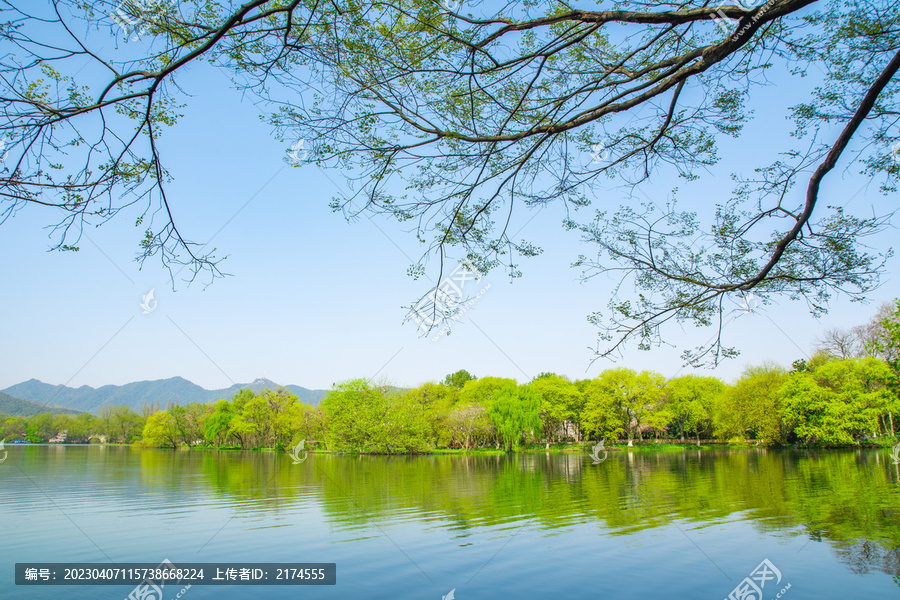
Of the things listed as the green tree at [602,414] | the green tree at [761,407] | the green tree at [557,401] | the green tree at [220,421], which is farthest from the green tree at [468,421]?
the green tree at [220,421]

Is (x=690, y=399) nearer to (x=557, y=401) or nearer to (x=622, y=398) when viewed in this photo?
(x=622, y=398)

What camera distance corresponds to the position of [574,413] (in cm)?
5250

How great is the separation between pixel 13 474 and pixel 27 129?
24654 mm

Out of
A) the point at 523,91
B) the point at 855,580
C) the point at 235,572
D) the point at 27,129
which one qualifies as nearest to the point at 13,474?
the point at 235,572

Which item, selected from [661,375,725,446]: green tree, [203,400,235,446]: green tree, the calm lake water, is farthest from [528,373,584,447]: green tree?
the calm lake water

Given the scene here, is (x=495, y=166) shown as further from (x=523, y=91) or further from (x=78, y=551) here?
(x=78, y=551)

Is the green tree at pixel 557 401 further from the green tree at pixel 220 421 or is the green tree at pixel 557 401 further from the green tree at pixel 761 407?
the green tree at pixel 220 421

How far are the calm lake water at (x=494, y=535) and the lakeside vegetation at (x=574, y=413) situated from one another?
17519mm

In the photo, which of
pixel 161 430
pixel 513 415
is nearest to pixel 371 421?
pixel 513 415

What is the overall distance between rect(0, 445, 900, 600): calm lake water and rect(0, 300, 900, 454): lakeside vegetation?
57.5ft

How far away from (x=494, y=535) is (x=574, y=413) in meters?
46.2

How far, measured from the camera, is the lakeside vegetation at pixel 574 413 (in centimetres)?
3231

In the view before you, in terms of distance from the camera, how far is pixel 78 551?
7.83 metres

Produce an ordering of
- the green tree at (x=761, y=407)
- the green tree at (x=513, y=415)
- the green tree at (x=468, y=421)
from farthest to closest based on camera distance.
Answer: the green tree at (x=468, y=421), the green tree at (x=513, y=415), the green tree at (x=761, y=407)
